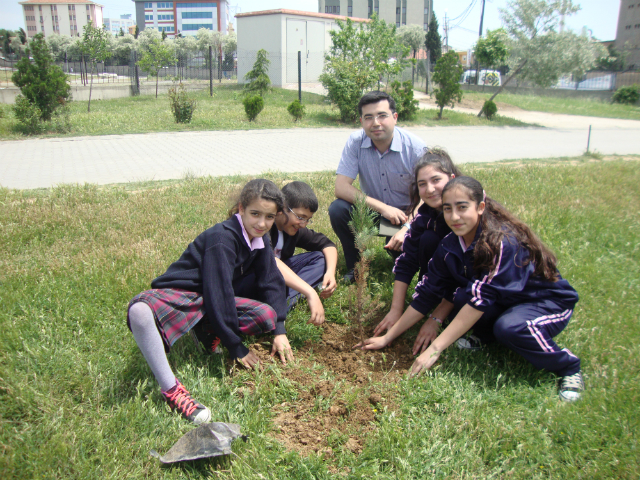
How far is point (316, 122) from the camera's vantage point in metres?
17.3

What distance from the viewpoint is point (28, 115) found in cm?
1208

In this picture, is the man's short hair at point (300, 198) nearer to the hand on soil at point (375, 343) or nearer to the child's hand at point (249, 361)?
the hand on soil at point (375, 343)

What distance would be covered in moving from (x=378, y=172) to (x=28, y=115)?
37.4 feet

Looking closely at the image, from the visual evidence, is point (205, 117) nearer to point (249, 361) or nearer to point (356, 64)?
point (356, 64)

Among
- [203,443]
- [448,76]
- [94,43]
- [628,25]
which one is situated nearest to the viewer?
[203,443]

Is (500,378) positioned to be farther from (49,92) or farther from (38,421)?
(49,92)

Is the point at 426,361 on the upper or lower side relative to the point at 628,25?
lower

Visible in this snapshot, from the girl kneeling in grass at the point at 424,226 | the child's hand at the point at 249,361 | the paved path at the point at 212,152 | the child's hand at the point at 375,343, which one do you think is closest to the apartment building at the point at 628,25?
the paved path at the point at 212,152

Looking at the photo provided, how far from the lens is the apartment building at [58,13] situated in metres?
109

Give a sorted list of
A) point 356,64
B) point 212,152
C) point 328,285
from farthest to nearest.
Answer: point 356,64 → point 212,152 → point 328,285

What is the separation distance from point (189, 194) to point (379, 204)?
3302 mm

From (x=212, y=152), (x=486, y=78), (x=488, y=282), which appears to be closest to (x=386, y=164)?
(x=488, y=282)

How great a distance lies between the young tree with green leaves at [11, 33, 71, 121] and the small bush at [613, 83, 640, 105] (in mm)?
33687

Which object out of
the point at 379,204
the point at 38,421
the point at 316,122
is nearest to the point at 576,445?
the point at 379,204
